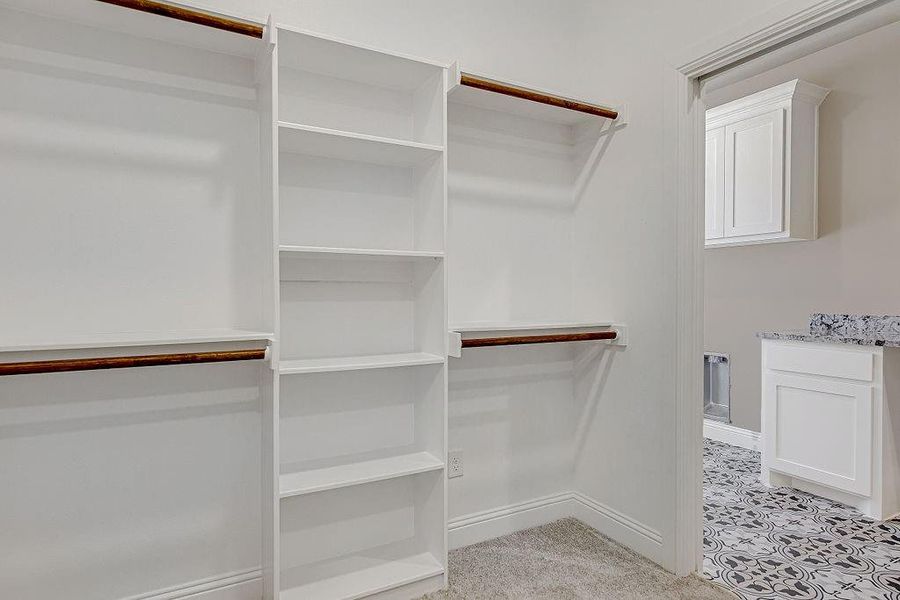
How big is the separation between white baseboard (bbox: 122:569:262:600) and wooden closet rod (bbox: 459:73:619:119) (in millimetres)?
1894

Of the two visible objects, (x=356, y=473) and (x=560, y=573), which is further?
(x=560, y=573)

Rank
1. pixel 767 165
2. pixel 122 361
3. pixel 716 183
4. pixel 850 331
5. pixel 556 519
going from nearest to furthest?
pixel 122 361, pixel 556 519, pixel 850 331, pixel 767 165, pixel 716 183

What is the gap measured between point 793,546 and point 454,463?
1.53m

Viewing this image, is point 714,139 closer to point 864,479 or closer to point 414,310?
point 864,479

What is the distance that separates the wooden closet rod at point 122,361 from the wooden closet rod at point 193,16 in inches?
37.1

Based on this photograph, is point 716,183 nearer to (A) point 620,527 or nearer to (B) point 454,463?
(A) point 620,527

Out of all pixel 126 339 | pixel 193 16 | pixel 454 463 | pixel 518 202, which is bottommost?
pixel 454 463

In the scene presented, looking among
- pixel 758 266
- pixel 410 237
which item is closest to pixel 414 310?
pixel 410 237

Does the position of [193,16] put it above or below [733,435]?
above

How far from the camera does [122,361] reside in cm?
141

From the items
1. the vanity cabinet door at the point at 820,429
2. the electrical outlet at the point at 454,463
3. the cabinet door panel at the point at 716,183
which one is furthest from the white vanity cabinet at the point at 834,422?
the electrical outlet at the point at 454,463

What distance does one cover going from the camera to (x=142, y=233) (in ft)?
5.47

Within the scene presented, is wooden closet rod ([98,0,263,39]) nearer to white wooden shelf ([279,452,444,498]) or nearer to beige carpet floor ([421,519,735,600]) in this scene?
white wooden shelf ([279,452,444,498])

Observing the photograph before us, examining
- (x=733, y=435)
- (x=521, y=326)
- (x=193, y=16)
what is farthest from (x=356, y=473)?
(x=733, y=435)
